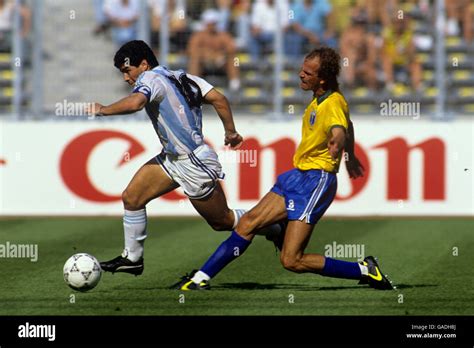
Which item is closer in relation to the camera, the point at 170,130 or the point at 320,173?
the point at 320,173

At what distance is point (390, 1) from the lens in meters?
18.2

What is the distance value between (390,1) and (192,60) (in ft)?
10.2

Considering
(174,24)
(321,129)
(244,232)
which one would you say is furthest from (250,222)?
(174,24)

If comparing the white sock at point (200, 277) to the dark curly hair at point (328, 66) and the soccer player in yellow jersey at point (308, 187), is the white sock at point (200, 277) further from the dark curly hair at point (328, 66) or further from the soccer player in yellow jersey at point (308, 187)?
the dark curly hair at point (328, 66)

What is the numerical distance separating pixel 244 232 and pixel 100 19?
28.3 ft

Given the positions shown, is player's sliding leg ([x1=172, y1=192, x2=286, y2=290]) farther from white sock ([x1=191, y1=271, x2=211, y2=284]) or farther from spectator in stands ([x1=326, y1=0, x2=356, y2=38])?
spectator in stands ([x1=326, y1=0, x2=356, y2=38])

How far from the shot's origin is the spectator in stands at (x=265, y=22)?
1752cm

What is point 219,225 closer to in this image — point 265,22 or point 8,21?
point 265,22

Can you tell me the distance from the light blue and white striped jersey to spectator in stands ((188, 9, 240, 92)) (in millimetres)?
7205

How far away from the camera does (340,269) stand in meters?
9.88

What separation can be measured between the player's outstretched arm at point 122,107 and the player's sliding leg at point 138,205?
96 centimetres
